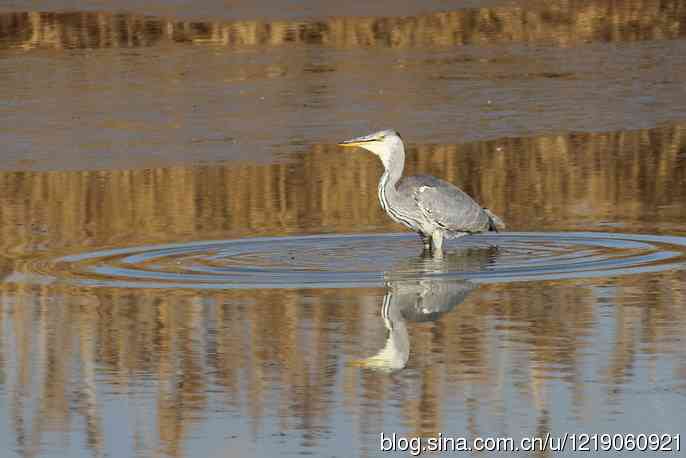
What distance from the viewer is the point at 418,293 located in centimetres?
953

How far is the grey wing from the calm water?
0.66 feet

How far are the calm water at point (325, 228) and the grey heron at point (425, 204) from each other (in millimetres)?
168

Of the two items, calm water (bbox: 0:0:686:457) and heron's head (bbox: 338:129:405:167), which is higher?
heron's head (bbox: 338:129:405:167)

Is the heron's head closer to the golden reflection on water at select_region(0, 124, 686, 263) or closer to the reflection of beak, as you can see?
the golden reflection on water at select_region(0, 124, 686, 263)

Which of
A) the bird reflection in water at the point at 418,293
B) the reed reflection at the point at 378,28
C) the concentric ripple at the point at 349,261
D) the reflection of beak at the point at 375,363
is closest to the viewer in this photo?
the reflection of beak at the point at 375,363

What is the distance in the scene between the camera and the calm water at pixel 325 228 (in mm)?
7012

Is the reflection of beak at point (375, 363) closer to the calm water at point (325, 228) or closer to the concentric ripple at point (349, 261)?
the calm water at point (325, 228)

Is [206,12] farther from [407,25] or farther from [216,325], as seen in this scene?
[216,325]

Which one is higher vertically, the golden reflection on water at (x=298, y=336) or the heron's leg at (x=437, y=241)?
the golden reflection on water at (x=298, y=336)

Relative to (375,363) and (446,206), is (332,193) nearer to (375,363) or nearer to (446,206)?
(446,206)

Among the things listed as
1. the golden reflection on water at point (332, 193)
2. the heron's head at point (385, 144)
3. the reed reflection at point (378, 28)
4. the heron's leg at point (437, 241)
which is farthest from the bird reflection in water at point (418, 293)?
the reed reflection at point (378, 28)

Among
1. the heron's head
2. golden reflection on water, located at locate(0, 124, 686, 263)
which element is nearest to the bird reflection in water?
the heron's head

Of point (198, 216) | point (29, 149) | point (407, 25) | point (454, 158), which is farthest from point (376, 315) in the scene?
point (407, 25)

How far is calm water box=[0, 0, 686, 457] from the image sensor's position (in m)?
7.01
